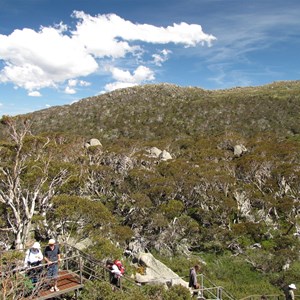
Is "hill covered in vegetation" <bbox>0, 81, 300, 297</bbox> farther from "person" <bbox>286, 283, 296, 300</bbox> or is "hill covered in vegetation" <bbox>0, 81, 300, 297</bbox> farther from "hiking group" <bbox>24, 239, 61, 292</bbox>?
"person" <bbox>286, 283, 296, 300</bbox>

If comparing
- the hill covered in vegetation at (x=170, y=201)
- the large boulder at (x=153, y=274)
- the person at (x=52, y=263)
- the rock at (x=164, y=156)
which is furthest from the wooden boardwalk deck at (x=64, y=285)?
the rock at (x=164, y=156)

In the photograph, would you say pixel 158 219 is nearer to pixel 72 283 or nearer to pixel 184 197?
pixel 184 197

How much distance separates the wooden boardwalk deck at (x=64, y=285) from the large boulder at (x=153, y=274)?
7.61 meters

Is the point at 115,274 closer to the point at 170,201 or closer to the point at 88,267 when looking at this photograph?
the point at 88,267

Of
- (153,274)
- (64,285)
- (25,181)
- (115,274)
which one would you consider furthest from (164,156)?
(64,285)

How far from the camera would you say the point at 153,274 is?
22297 mm

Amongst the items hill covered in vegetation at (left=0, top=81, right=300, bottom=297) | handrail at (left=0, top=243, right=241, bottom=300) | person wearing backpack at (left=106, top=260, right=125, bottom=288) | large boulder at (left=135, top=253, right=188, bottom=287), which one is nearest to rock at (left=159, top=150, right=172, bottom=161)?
hill covered in vegetation at (left=0, top=81, right=300, bottom=297)

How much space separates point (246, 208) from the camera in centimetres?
3622

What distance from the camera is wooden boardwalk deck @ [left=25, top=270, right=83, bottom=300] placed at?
11401 mm

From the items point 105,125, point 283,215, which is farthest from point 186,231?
point 105,125

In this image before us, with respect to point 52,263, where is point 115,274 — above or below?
below

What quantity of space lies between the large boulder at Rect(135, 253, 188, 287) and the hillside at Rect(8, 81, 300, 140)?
195ft

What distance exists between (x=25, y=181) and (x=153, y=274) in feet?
36.6

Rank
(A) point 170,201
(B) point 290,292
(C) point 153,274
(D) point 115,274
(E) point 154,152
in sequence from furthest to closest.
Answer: (E) point 154,152 → (A) point 170,201 → (C) point 153,274 → (D) point 115,274 → (B) point 290,292
